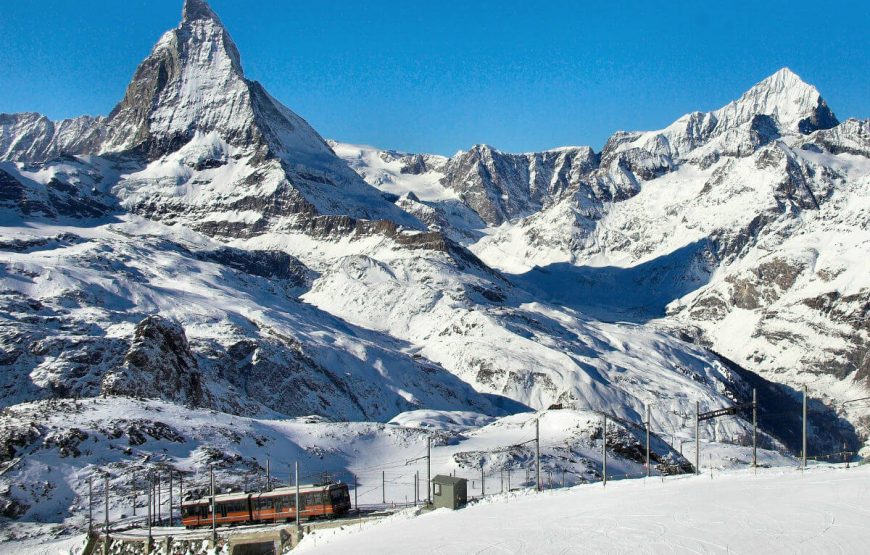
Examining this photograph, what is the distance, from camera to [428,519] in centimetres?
6962

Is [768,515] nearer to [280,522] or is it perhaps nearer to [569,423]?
[280,522]

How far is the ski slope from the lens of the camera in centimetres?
4903

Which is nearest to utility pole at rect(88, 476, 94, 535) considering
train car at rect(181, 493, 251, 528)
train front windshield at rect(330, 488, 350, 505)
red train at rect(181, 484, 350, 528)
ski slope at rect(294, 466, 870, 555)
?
train car at rect(181, 493, 251, 528)

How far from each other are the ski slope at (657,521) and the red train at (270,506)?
6.25 metres

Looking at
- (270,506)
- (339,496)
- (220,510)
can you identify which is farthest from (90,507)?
(339,496)

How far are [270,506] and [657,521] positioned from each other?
36624mm

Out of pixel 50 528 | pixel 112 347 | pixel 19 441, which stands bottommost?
pixel 50 528

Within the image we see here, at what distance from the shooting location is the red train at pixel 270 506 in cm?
7906

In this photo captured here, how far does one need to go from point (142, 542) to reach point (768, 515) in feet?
154

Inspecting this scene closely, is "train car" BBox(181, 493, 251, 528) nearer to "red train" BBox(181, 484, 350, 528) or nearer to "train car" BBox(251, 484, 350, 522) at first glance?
"red train" BBox(181, 484, 350, 528)

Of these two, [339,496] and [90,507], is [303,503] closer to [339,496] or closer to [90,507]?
[339,496]

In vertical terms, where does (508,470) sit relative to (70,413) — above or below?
below

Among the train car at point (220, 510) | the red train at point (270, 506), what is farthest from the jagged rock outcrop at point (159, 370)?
the red train at point (270, 506)

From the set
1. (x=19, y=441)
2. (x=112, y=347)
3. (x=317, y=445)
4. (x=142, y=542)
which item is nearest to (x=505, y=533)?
(x=142, y=542)
